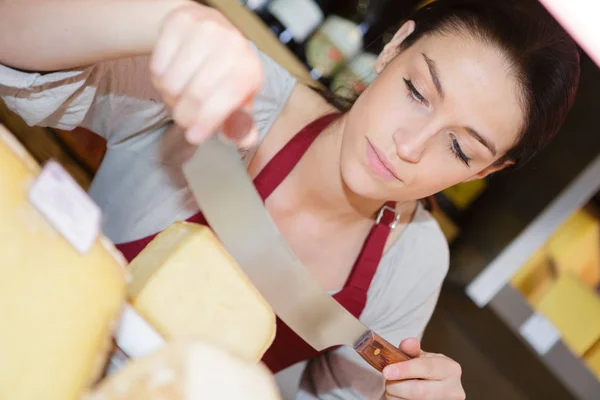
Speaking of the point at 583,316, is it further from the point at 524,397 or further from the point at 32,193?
the point at 32,193

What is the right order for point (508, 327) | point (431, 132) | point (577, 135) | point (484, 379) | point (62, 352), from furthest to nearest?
point (508, 327), point (577, 135), point (484, 379), point (431, 132), point (62, 352)

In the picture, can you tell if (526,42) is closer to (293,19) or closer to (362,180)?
(362,180)

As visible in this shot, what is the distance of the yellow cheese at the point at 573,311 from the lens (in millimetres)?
1355

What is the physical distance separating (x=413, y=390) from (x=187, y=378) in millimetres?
300

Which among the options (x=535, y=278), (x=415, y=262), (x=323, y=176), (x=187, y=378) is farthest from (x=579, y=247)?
(x=187, y=378)

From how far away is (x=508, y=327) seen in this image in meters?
1.37

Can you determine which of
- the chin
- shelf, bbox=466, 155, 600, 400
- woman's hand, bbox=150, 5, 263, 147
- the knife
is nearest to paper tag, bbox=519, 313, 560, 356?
shelf, bbox=466, 155, 600, 400

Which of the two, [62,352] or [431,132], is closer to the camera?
[62,352]

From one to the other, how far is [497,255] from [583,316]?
10.1 inches

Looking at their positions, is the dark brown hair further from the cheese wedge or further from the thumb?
the cheese wedge

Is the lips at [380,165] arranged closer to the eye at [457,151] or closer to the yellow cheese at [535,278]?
the eye at [457,151]

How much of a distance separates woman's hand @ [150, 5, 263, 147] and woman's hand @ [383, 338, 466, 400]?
0.25 m

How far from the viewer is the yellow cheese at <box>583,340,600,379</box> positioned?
1.35 m

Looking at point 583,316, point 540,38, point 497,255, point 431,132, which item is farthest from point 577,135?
point 431,132
